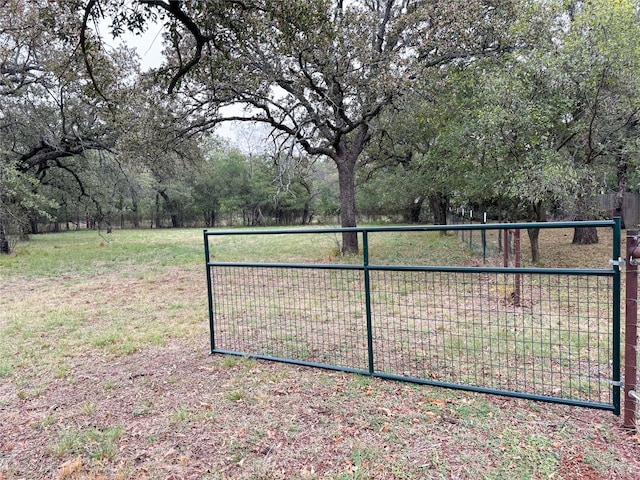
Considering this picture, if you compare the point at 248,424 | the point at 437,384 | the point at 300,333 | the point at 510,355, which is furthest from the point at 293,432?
the point at 510,355

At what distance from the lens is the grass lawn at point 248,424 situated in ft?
6.84

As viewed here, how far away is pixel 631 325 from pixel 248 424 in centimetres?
239

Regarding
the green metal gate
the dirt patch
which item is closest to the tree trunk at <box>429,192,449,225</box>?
the green metal gate

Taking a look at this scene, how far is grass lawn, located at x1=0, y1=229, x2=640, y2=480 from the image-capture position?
209 centimetres

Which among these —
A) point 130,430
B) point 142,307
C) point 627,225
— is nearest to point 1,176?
point 142,307

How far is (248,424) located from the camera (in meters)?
2.54

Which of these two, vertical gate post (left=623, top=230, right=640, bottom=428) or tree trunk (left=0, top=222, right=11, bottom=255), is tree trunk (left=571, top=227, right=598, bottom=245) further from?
tree trunk (left=0, top=222, right=11, bottom=255)

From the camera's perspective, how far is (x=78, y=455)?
90.3 inches

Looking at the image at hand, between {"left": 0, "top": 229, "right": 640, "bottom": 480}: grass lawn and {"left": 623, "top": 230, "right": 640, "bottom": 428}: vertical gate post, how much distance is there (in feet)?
0.44

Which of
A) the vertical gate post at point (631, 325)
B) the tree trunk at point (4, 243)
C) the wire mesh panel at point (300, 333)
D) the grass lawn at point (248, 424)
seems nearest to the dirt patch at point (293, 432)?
the grass lawn at point (248, 424)

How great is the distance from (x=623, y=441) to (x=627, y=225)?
19.1m

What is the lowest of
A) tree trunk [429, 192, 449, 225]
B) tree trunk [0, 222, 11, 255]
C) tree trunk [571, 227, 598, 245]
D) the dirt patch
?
the dirt patch

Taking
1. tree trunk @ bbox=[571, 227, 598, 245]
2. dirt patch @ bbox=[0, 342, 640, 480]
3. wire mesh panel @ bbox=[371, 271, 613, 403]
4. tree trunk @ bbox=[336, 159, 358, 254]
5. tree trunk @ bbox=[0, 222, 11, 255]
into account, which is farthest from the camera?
tree trunk @ bbox=[0, 222, 11, 255]

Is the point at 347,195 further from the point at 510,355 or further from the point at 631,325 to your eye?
the point at 631,325
